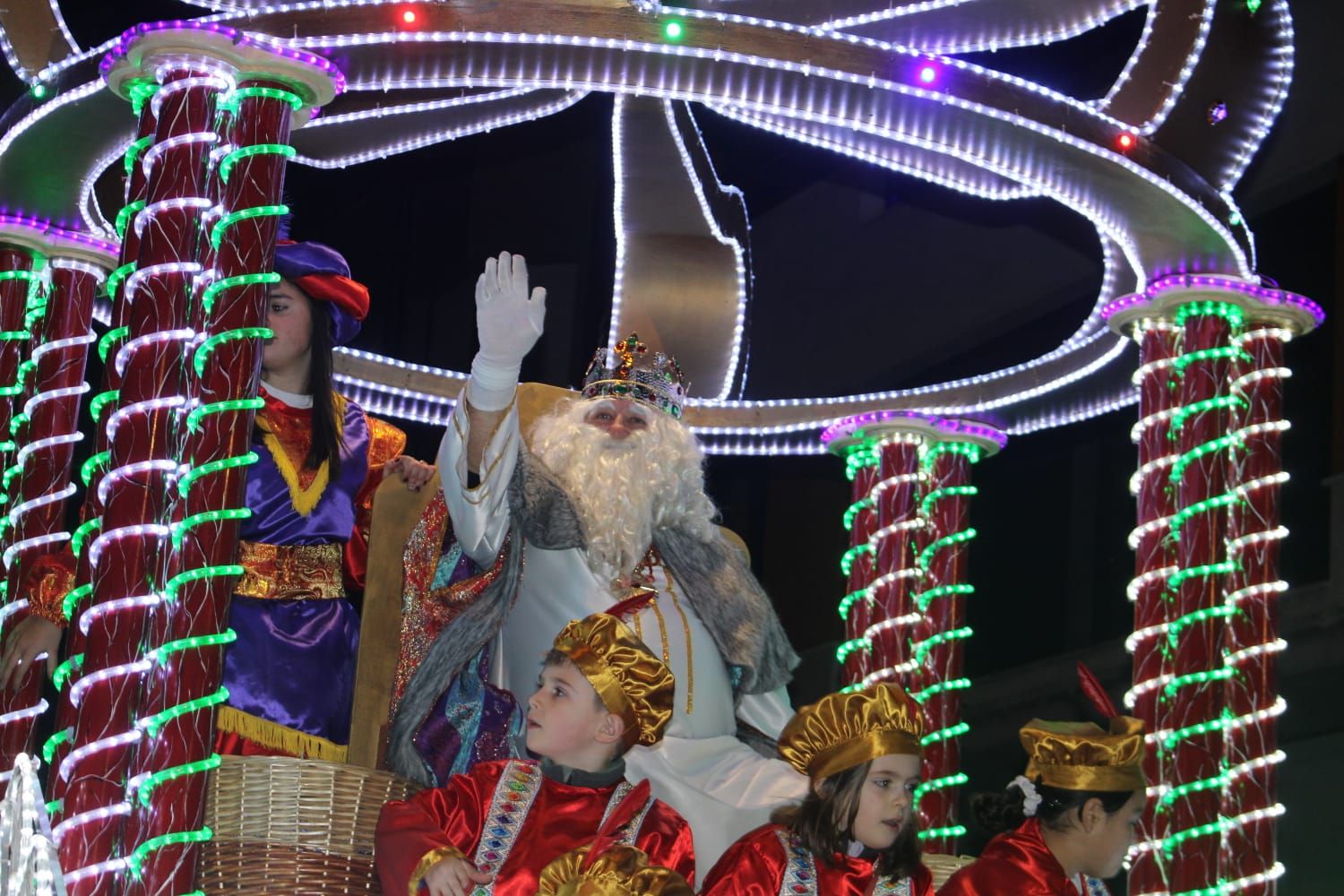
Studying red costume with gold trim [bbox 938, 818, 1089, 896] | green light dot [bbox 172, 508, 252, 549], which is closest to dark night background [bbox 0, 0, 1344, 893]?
green light dot [bbox 172, 508, 252, 549]

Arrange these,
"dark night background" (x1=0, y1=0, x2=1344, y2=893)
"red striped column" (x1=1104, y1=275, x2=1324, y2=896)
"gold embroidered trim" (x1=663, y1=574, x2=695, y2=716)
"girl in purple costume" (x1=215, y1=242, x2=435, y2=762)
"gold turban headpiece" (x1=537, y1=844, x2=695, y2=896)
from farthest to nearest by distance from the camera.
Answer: "dark night background" (x1=0, y1=0, x2=1344, y2=893), "red striped column" (x1=1104, y1=275, x2=1324, y2=896), "gold embroidered trim" (x1=663, y1=574, x2=695, y2=716), "girl in purple costume" (x1=215, y1=242, x2=435, y2=762), "gold turban headpiece" (x1=537, y1=844, x2=695, y2=896)

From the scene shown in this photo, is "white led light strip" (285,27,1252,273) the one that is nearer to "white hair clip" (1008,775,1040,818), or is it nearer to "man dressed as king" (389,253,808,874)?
"man dressed as king" (389,253,808,874)

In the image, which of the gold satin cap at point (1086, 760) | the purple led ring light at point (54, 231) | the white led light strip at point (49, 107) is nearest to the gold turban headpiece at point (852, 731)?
the gold satin cap at point (1086, 760)

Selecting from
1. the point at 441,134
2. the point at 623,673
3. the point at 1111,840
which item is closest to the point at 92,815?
the point at 623,673

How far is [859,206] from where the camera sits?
11.4 m

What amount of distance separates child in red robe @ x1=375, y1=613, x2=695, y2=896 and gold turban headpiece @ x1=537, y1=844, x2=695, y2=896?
50 centimetres

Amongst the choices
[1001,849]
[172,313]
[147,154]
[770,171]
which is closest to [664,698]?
[1001,849]

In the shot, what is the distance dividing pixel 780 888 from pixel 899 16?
2942 mm

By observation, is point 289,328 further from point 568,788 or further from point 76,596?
point 568,788

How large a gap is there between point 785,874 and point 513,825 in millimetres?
572

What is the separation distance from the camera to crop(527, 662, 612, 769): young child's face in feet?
14.3

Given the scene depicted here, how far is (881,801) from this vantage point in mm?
4418

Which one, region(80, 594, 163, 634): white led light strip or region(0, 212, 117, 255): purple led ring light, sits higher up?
region(0, 212, 117, 255): purple led ring light

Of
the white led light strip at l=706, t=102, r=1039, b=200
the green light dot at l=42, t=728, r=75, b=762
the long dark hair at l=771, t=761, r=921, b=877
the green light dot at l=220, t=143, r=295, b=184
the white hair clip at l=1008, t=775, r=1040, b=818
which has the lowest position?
the long dark hair at l=771, t=761, r=921, b=877
